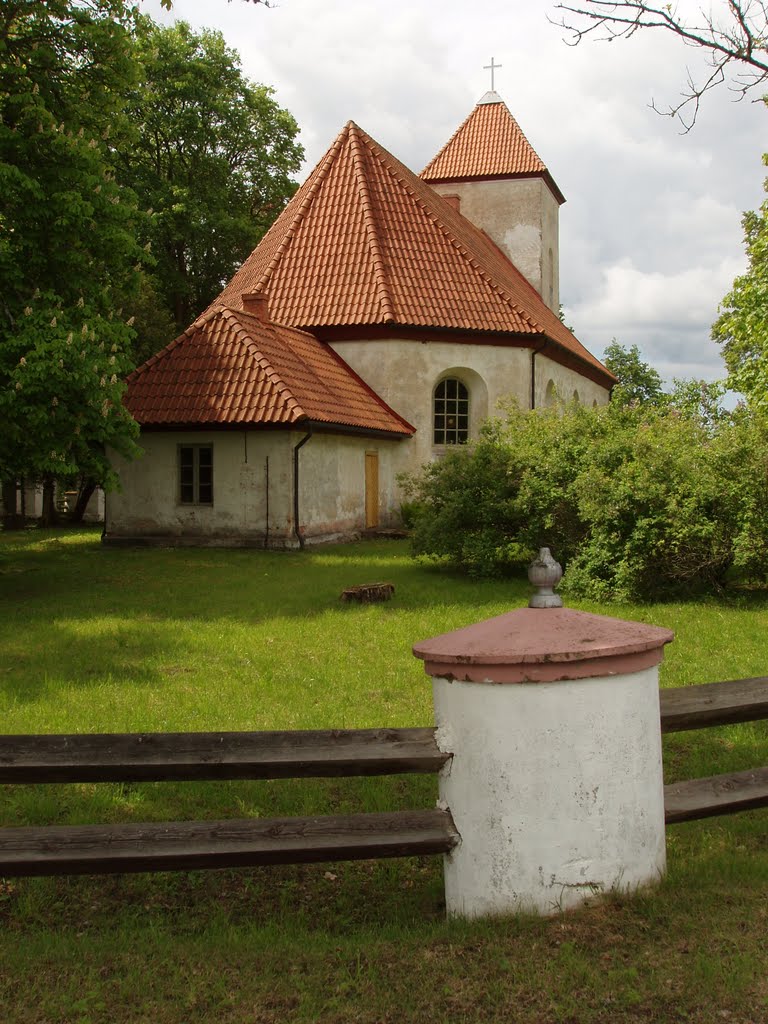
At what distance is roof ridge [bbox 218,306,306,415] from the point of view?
19.6 m

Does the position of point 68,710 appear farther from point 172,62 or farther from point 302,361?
point 172,62

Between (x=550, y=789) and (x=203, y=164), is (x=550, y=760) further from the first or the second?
(x=203, y=164)

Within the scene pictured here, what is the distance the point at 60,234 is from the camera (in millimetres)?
14352

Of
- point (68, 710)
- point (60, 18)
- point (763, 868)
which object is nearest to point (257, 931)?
point (763, 868)

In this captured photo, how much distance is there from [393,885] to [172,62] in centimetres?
3465

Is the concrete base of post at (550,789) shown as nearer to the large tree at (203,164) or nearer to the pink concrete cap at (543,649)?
the pink concrete cap at (543,649)

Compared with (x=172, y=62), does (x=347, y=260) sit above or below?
below

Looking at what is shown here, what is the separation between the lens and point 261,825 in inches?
158

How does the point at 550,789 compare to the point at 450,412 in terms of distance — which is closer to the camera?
the point at 550,789

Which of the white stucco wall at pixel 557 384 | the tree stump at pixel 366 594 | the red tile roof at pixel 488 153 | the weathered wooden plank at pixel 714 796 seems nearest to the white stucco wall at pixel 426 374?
the white stucco wall at pixel 557 384

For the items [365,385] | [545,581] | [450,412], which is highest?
[365,385]

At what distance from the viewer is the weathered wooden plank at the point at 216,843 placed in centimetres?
382

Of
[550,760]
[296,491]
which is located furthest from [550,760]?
[296,491]

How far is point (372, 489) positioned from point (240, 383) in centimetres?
471
